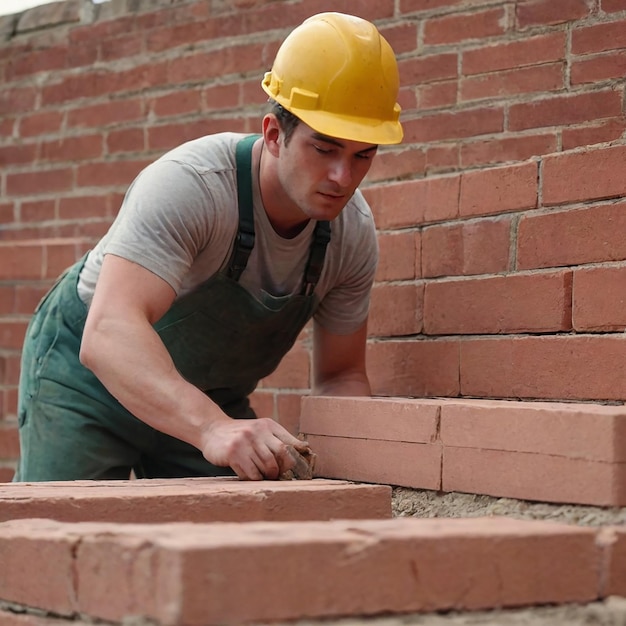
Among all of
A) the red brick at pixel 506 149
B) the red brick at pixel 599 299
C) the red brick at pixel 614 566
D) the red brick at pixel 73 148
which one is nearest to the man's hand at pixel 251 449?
the red brick at pixel 614 566

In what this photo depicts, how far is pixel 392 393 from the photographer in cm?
389

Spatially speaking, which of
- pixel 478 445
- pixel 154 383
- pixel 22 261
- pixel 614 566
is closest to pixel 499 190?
pixel 478 445

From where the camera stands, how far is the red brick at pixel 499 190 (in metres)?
3.52

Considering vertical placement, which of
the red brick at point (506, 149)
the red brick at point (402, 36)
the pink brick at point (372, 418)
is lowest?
the pink brick at point (372, 418)

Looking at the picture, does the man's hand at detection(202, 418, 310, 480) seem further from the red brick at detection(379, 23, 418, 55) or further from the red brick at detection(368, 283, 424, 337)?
the red brick at detection(379, 23, 418, 55)

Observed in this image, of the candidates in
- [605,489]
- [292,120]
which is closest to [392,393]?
[292,120]

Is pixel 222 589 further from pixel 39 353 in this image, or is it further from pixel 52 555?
pixel 39 353

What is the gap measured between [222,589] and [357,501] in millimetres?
968

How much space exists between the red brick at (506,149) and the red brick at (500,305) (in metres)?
0.67

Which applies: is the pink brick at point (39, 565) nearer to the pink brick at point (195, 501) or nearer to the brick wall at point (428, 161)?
the pink brick at point (195, 501)

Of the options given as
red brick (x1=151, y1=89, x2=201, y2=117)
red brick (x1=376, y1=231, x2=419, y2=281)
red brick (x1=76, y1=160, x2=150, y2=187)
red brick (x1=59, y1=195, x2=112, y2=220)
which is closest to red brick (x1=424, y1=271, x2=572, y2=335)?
red brick (x1=376, y1=231, x2=419, y2=281)

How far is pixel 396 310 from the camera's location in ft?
12.9

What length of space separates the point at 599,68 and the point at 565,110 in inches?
7.5

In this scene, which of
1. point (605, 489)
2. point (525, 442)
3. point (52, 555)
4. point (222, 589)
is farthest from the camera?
point (525, 442)
